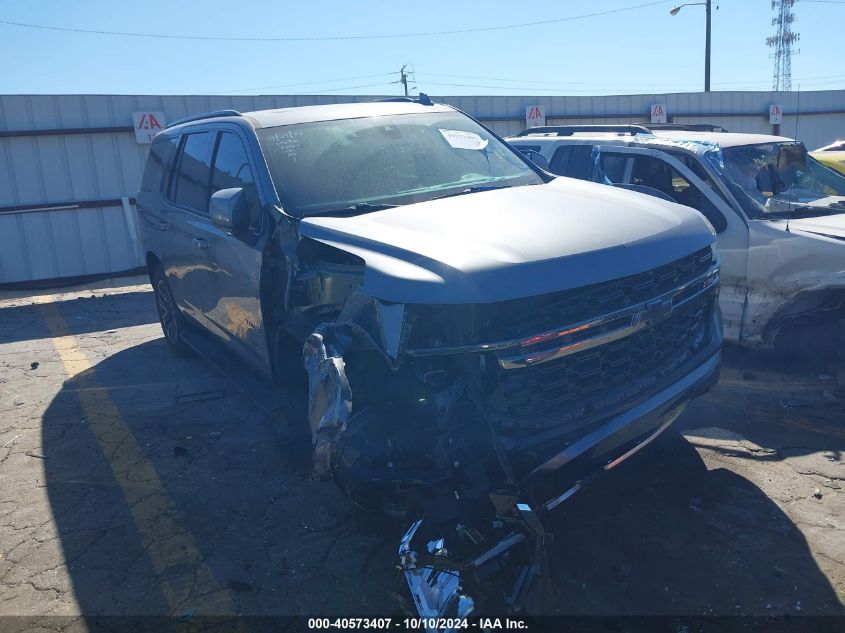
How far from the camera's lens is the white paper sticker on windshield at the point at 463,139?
4.65 m

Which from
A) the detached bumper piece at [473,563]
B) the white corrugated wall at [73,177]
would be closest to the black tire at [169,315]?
the detached bumper piece at [473,563]

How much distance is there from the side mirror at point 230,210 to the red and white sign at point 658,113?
49.0 ft

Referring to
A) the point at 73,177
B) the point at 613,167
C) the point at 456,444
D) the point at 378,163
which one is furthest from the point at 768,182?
the point at 73,177

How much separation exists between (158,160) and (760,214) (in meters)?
5.01

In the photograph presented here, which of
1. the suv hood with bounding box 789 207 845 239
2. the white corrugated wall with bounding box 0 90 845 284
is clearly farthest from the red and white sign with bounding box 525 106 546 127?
the suv hood with bounding box 789 207 845 239

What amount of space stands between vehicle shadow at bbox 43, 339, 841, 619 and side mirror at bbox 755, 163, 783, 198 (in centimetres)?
251

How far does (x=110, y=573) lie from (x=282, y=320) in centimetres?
149

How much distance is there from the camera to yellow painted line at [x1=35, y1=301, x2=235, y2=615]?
332 centimetres

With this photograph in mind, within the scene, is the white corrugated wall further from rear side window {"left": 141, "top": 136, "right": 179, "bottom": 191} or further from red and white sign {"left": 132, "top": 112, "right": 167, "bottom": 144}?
rear side window {"left": 141, "top": 136, "right": 179, "bottom": 191}

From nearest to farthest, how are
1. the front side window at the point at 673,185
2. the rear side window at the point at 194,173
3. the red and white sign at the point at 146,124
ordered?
the rear side window at the point at 194,173 → the front side window at the point at 673,185 → the red and white sign at the point at 146,124

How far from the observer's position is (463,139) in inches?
186

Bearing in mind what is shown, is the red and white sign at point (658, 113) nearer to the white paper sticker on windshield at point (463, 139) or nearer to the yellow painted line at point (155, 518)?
the white paper sticker on windshield at point (463, 139)

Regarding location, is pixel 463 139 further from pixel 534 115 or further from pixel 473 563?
pixel 534 115

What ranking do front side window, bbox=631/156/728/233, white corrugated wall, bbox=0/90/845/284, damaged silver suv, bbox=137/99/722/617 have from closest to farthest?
damaged silver suv, bbox=137/99/722/617 < front side window, bbox=631/156/728/233 < white corrugated wall, bbox=0/90/845/284
